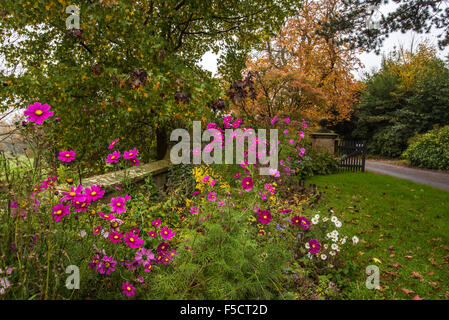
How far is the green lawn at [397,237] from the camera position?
8.50 feet

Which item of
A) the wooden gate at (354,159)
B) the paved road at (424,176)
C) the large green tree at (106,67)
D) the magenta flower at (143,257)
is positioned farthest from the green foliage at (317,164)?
the magenta flower at (143,257)

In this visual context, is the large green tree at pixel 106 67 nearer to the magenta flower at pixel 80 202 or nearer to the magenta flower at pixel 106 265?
the magenta flower at pixel 80 202

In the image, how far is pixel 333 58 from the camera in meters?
14.8

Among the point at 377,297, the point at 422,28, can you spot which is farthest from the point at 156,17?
the point at 422,28

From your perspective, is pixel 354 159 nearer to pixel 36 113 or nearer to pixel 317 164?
pixel 317 164

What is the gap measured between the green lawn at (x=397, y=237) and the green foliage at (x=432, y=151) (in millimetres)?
6116

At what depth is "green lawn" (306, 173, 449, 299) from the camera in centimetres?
259

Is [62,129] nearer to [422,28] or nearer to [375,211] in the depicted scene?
[375,211]

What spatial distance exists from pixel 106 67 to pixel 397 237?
→ 530cm

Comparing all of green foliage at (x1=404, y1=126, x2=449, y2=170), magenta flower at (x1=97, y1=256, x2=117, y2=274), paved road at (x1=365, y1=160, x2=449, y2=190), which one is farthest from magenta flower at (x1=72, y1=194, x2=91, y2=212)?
green foliage at (x1=404, y1=126, x2=449, y2=170)

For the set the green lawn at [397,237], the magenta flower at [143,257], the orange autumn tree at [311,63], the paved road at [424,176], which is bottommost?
the green lawn at [397,237]

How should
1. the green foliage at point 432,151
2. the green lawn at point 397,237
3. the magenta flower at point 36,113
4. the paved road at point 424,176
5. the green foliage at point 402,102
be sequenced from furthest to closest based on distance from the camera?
1. the green foliage at point 402,102
2. the green foliage at point 432,151
3. the paved road at point 424,176
4. the green lawn at point 397,237
5. the magenta flower at point 36,113

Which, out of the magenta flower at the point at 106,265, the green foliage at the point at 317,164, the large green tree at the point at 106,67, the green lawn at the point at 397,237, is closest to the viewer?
the magenta flower at the point at 106,265

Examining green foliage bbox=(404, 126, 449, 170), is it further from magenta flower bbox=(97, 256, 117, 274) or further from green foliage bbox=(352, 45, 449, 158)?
magenta flower bbox=(97, 256, 117, 274)
